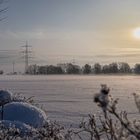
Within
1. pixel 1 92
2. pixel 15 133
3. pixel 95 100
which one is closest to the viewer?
pixel 95 100

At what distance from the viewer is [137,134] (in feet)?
5.34

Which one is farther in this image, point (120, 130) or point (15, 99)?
point (15, 99)

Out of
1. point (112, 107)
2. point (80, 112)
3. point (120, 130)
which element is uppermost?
point (112, 107)

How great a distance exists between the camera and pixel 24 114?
1053 cm

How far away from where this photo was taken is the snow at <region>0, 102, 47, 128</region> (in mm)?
10269

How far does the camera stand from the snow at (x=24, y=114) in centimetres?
1027

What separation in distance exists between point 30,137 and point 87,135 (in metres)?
3.75

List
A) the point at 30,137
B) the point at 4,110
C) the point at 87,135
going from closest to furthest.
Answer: the point at 30,137 < the point at 87,135 < the point at 4,110

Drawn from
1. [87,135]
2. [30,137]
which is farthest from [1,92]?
[30,137]

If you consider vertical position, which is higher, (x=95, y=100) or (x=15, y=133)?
(x=95, y=100)

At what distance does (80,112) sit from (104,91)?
14.6 m

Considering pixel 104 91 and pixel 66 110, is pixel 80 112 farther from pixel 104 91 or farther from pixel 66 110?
pixel 104 91

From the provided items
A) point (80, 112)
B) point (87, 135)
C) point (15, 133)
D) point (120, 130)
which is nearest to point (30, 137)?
point (15, 133)

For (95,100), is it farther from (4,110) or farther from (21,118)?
(4,110)
